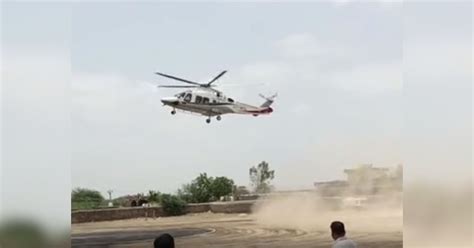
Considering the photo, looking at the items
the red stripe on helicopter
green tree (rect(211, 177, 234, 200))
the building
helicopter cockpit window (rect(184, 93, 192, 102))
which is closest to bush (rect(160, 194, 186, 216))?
green tree (rect(211, 177, 234, 200))

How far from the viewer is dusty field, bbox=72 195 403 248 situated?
5.77m

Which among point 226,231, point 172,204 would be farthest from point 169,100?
point 226,231

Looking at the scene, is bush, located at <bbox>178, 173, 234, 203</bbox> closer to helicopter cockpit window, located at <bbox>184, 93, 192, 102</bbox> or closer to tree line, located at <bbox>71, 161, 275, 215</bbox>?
tree line, located at <bbox>71, 161, 275, 215</bbox>

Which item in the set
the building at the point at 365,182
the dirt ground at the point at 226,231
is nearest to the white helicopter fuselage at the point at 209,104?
the building at the point at 365,182

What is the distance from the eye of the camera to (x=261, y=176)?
5727 mm

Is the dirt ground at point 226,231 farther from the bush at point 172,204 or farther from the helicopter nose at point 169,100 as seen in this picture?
the helicopter nose at point 169,100

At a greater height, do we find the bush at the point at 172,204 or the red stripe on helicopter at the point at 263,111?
the red stripe on helicopter at the point at 263,111

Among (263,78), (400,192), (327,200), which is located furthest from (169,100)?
(400,192)

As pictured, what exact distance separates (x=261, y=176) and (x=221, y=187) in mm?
305

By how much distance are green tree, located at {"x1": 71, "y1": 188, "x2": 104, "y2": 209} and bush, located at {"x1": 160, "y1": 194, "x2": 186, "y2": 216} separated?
1.48 ft

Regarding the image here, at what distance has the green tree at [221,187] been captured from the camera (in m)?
5.71

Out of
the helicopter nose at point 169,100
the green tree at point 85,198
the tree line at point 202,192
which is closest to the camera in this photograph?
the green tree at point 85,198

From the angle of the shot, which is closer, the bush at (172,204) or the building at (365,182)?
the building at (365,182)

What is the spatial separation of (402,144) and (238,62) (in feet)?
4.17
